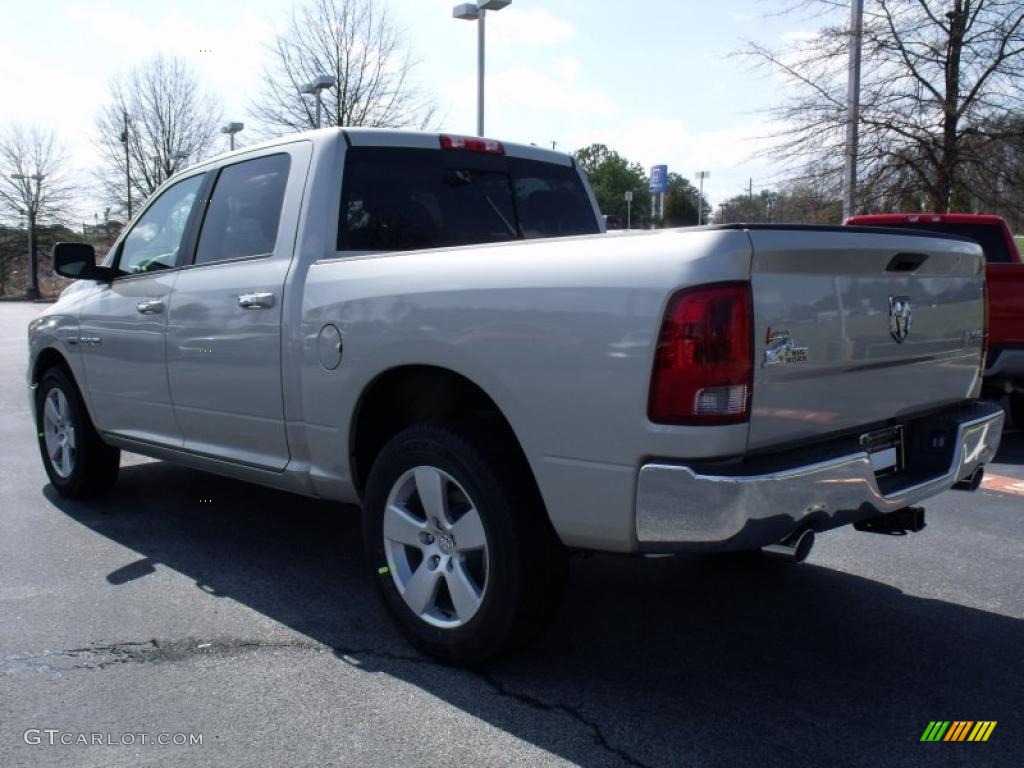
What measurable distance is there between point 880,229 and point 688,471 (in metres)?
1.20

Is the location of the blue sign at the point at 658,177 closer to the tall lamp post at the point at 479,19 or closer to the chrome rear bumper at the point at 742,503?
the tall lamp post at the point at 479,19

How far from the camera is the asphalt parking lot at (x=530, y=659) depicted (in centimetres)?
288

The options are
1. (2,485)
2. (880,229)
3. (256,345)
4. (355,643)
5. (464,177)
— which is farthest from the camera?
(2,485)

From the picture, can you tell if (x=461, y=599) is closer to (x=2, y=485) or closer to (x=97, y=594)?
(x=97, y=594)

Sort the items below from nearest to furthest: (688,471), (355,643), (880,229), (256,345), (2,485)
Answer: (688,471) → (880,229) → (355,643) → (256,345) → (2,485)

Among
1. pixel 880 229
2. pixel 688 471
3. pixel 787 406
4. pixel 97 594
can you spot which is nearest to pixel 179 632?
pixel 97 594

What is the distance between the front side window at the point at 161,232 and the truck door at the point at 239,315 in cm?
25

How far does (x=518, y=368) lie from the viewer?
2.98 m

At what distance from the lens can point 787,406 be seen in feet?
9.23

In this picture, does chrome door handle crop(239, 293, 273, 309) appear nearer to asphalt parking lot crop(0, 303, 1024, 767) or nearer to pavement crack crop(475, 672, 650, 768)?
asphalt parking lot crop(0, 303, 1024, 767)

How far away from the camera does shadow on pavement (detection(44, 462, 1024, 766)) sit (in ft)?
9.49

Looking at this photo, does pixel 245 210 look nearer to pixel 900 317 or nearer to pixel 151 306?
pixel 151 306

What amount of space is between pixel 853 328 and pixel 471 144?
7.36 ft

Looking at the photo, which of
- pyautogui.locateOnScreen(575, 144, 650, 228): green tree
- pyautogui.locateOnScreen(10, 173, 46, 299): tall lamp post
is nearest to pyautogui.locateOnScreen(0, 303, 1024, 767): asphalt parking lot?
pyautogui.locateOnScreen(10, 173, 46, 299): tall lamp post
